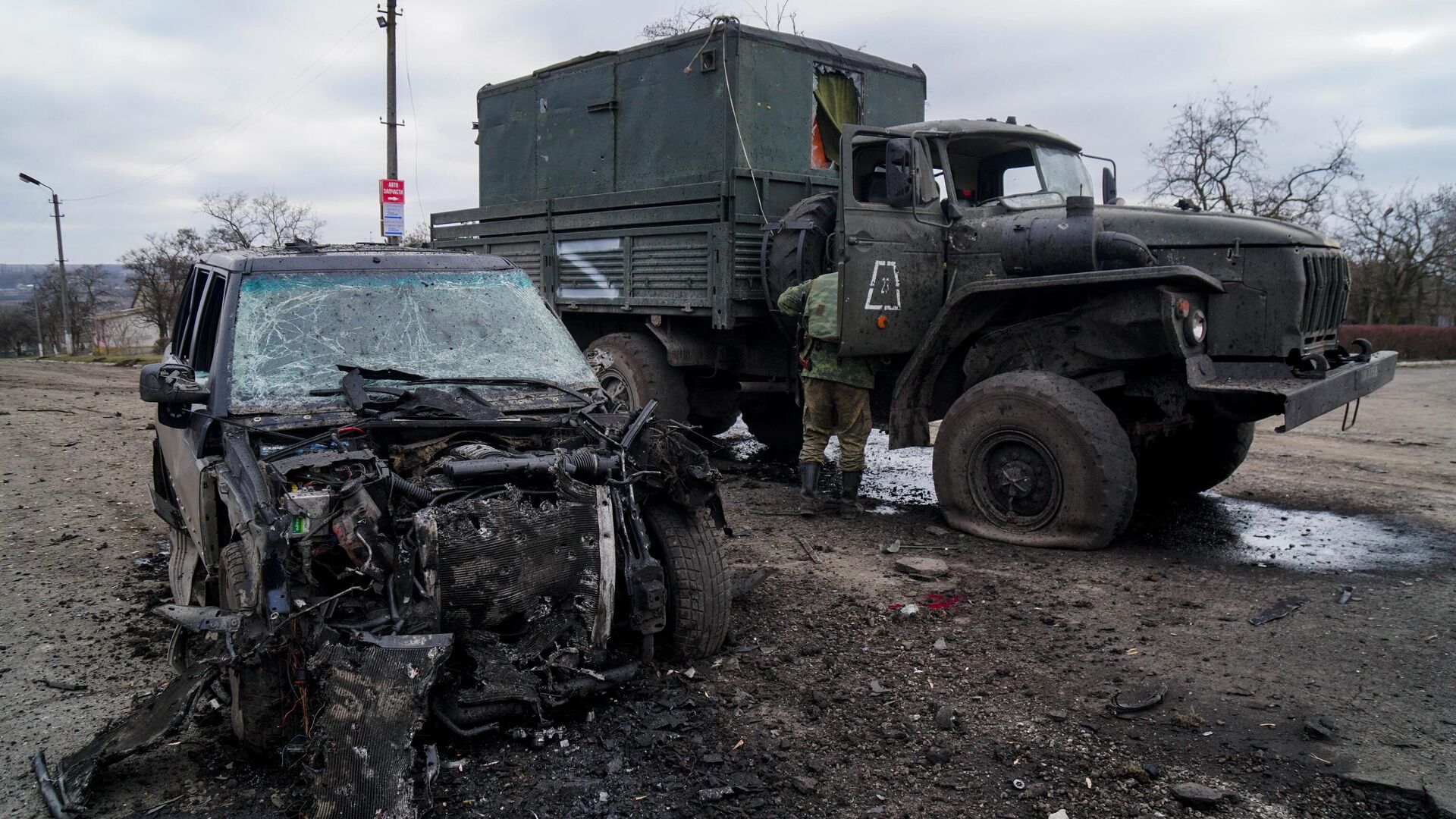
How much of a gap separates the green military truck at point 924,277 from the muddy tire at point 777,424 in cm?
3

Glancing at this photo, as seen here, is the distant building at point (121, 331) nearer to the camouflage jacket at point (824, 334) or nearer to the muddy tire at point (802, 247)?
the muddy tire at point (802, 247)

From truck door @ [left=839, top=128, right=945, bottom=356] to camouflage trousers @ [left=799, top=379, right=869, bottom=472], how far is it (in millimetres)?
372

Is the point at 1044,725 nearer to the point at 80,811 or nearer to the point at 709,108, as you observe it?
the point at 80,811

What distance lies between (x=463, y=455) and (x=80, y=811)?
1527 millimetres

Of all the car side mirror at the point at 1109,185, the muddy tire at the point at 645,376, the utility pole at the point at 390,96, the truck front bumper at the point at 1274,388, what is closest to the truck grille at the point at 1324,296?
the truck front bumper at the point at 1274,388

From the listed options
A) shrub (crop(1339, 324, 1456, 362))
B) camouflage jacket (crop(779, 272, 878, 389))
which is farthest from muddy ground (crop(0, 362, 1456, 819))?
shrub (crop(1339, 324, 1456, 362))

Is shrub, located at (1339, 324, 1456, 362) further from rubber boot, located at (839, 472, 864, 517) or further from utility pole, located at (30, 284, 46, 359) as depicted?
utility pole, located at (30, 284, 46, 359)

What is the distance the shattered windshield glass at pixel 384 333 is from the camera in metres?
3.81

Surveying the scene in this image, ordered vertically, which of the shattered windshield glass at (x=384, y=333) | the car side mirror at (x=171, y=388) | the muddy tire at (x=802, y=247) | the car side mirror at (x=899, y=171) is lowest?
the car side mirror at (x=171, y=388)

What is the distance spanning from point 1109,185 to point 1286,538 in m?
2.72

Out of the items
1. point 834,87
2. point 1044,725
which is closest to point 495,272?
point 1044,725

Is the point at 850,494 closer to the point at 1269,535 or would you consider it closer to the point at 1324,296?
the point at 1269,535

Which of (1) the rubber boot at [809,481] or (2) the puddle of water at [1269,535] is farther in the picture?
(1) the rubber boot at [809,481]

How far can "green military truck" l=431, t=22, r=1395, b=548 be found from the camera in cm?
550
